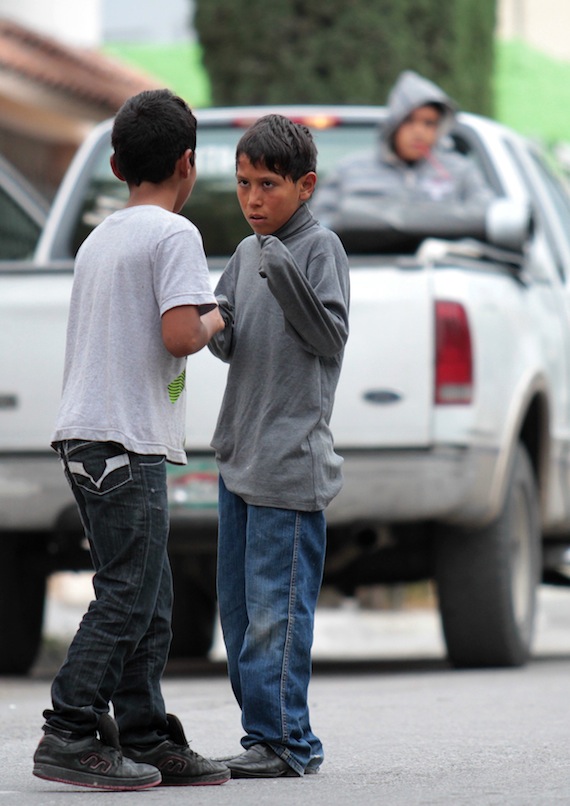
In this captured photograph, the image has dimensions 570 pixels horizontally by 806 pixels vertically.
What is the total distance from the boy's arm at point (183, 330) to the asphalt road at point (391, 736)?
96 cm

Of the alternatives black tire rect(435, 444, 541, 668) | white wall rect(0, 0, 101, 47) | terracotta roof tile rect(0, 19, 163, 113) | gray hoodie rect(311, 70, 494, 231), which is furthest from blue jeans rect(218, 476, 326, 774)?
white wall rect(0, 0, 101, 47)

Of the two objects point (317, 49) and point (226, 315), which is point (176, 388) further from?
point (317, 49)

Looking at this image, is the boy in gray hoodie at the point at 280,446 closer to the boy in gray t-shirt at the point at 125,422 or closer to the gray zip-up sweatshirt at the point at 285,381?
the gray zip-up sweatshirt at the point at 285,381

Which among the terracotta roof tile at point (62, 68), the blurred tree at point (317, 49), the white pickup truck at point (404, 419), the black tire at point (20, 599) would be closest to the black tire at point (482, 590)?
the white pickup truck at point (404, 419)

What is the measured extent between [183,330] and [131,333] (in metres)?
0.13

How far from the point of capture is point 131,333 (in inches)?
161

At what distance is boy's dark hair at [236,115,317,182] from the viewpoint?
4.29 meters

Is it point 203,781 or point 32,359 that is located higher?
point 32,359

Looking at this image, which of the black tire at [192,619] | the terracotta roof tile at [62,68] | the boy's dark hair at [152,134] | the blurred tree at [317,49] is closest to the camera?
the boy's dark hair at [152,134]

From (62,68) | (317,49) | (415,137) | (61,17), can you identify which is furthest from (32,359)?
(61,17)

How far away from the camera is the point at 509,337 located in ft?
22.5

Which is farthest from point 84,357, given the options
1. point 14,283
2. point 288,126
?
point 14,283

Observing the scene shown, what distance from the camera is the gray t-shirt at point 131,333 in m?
4.07

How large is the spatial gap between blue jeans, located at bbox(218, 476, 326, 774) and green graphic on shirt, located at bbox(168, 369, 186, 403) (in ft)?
1.09
